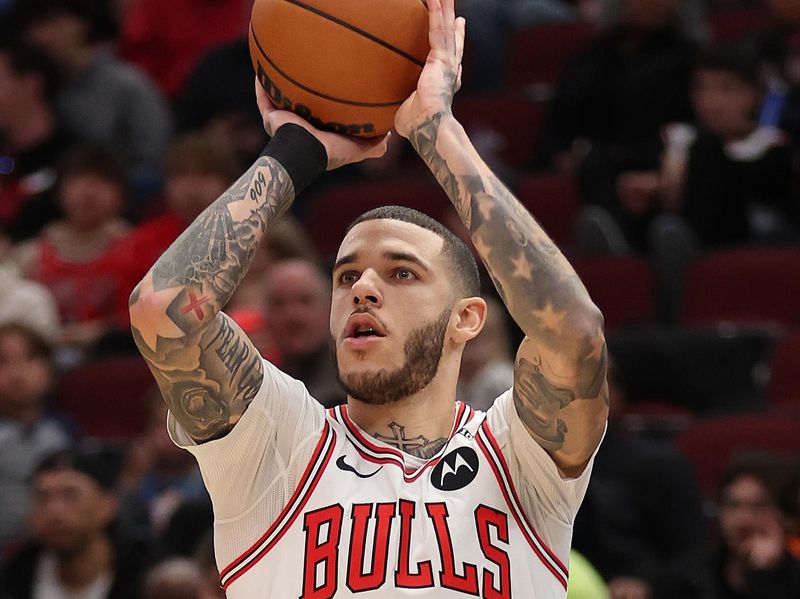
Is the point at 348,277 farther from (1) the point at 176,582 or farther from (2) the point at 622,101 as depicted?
(2) the point at 622,101

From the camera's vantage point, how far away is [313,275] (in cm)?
637

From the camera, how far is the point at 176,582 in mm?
5547

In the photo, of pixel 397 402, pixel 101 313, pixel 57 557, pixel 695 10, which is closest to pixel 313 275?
pixel 57 557

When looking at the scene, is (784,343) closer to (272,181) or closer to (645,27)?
(645,27)

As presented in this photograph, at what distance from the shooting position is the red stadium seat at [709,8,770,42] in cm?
959

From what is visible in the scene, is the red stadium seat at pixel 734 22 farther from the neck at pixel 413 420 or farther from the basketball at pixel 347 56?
the neck at pixel 413 420

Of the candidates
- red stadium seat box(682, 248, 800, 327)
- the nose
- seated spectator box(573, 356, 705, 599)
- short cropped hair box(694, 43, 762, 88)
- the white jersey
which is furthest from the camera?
short cropped hair box(694, 43, 762, 88)

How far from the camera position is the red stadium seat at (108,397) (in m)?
7.49

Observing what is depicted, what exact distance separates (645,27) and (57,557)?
168 inches

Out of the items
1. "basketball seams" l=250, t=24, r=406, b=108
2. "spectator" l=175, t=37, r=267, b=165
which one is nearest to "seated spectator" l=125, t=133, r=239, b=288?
"spectator" l=175, t=37, r=267, b=165

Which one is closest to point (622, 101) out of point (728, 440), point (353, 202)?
point (353, 202)

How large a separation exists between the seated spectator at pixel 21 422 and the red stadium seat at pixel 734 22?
460cm

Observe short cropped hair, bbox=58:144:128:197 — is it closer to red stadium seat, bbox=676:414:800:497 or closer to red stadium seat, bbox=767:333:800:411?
red stadium seat, bbox=676:414:800:497

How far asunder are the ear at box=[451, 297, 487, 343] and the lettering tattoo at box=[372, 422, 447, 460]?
9.6 inches
